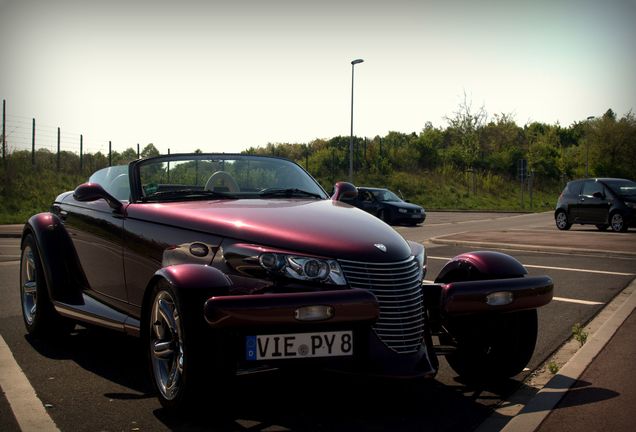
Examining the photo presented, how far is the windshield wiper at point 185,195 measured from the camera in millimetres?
5203

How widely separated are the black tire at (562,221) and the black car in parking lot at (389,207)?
5.07 metres

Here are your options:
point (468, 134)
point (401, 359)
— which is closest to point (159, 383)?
point (401, 359)

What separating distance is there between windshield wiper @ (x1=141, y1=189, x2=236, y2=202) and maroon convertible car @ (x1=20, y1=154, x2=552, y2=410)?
0.01 metres

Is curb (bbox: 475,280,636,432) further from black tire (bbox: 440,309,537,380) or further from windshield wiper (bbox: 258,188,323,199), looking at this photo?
windshield wiper (bbox: 258,188,323,199)

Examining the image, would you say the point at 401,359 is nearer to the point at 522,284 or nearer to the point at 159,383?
the point at 522,284

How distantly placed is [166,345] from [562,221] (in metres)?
20.8

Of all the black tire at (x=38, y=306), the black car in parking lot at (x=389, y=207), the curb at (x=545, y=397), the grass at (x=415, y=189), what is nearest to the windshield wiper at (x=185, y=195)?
the black tire at (x=38, y=306)

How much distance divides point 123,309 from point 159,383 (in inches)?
42.8

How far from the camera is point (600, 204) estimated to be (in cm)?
2184

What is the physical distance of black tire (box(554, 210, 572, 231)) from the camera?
2288 centimetres

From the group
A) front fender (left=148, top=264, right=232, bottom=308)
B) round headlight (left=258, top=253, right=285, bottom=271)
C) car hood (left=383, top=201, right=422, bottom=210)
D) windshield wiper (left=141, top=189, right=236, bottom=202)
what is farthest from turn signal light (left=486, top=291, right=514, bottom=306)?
car hood (left=383, top=201, right=422, bottom=210)

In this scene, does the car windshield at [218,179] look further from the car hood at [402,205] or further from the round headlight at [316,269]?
the car hood at [402,205]

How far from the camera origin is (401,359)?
13.1 ft

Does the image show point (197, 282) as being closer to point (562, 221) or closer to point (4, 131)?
point (562, 221)
